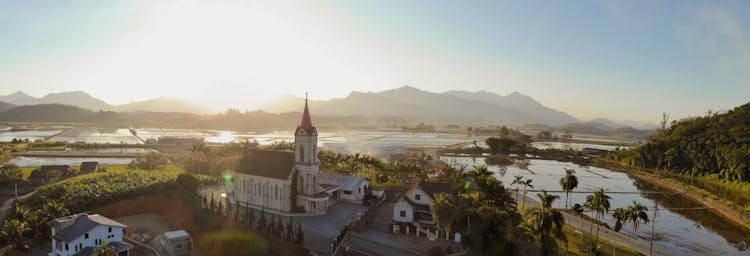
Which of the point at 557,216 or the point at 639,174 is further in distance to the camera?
the point at 639,174

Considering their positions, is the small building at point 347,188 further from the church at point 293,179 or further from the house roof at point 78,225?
the house roof at point 78,225

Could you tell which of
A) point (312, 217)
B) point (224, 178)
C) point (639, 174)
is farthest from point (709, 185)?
point (224, 178)

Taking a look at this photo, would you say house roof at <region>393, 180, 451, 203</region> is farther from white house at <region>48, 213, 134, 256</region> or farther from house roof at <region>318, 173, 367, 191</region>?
white house at <region>48, 213, 134, 256</region>

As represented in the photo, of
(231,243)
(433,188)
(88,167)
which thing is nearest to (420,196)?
(433,188)

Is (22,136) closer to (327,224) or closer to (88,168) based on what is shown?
(88,168)

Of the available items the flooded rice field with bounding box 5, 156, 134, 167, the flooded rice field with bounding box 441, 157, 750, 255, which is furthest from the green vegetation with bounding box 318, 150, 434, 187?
the flooded rice field with bounding box 5, 156, 134, 167

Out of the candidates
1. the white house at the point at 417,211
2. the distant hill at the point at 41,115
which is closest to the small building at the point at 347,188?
the white house at the point at 417,211

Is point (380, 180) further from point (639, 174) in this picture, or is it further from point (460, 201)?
point (639, 174)
